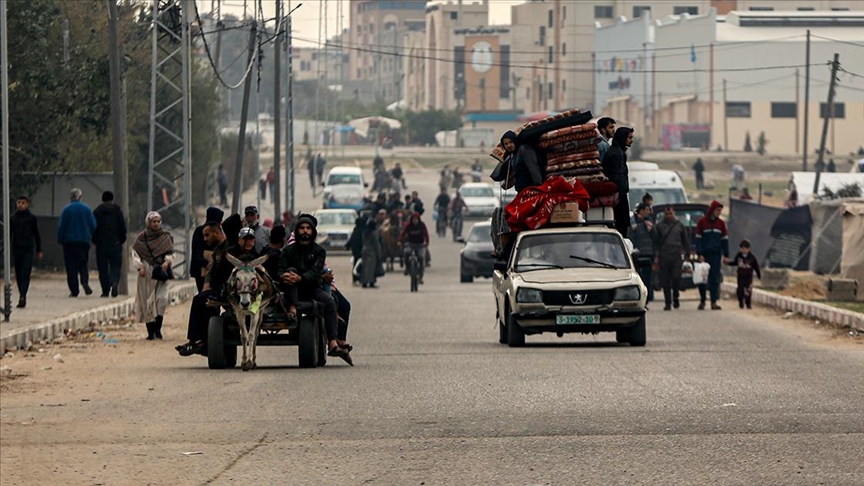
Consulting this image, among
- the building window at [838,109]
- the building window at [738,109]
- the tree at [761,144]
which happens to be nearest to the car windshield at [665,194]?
the tree at [761,144]

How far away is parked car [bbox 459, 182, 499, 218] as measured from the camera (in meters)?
65.7

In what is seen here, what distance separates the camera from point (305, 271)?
16.6 m

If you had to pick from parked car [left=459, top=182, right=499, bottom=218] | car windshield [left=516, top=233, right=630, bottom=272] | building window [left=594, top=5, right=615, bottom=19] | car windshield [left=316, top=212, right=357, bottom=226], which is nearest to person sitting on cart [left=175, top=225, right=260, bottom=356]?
car windshield [left=516, top=233, right=630, bottom=272]

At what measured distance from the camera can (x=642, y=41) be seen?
122m

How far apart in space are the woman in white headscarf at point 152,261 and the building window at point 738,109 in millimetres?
97341

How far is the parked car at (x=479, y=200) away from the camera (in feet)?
216

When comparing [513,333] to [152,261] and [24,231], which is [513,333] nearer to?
[152,261]

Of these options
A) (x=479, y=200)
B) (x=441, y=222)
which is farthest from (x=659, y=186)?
(x=479, y=200)

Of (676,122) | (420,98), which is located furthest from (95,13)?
(420,98)

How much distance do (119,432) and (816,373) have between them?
673 centimetres

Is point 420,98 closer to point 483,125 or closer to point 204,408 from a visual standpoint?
point 483,125

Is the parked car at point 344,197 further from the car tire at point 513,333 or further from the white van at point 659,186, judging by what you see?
the car tire at point 513,333

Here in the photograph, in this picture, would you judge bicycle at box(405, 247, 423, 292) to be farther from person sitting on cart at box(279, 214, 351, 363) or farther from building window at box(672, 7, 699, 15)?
building window at box(672, 7, 699, 15)

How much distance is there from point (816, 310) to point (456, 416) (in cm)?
1357
